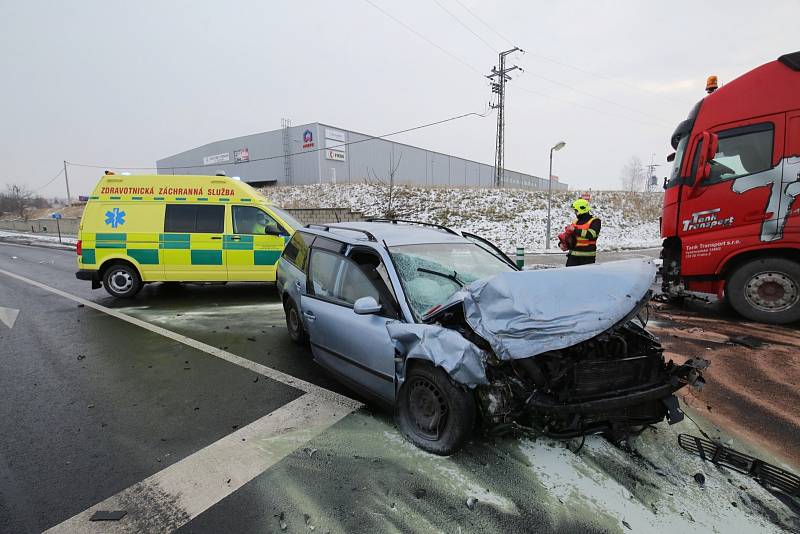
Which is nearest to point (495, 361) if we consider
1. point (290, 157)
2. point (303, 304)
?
point (303, 304)

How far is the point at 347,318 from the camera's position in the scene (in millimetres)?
3205

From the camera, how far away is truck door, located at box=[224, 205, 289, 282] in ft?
23.4

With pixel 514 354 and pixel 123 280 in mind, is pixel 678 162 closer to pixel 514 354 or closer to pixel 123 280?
pixel 514 354

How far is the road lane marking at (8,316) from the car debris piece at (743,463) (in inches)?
322

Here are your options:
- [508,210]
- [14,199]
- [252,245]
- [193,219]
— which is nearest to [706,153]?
[252,245]

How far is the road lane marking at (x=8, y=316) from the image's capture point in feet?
19.0

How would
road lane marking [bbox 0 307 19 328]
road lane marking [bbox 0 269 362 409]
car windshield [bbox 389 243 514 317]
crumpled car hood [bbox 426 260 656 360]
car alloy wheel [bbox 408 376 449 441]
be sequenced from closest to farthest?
crumpled car hood [bbox 426 260 656 360] < car alloy wheel [bbox 408 376 449 441] < car windshield [bbox 389 243 514 317] < road lane marking [bbox 0 269 362 409] < road lane marking [bbox 0 307 19 328]

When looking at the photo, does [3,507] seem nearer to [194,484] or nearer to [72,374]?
[194,484]

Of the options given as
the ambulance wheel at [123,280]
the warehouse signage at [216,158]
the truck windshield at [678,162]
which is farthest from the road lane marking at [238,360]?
the warehouse signage at [216,158]

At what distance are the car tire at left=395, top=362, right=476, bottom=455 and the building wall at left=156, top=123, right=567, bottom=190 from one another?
30.5 m

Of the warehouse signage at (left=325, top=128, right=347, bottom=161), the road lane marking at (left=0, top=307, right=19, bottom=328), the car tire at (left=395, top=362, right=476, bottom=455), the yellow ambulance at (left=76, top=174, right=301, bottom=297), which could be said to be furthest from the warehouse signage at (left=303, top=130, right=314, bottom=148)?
the car tire at (left=395, top=362, right=476, bottom=455)

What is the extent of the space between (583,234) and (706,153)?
6.10ft

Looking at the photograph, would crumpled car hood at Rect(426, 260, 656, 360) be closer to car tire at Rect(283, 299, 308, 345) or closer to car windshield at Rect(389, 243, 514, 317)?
car windshield at Rect(389, 243, 514, 317)

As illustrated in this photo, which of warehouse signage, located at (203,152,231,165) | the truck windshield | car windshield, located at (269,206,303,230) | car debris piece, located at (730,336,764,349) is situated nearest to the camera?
car debris piece, located at (730,336,764,349)
